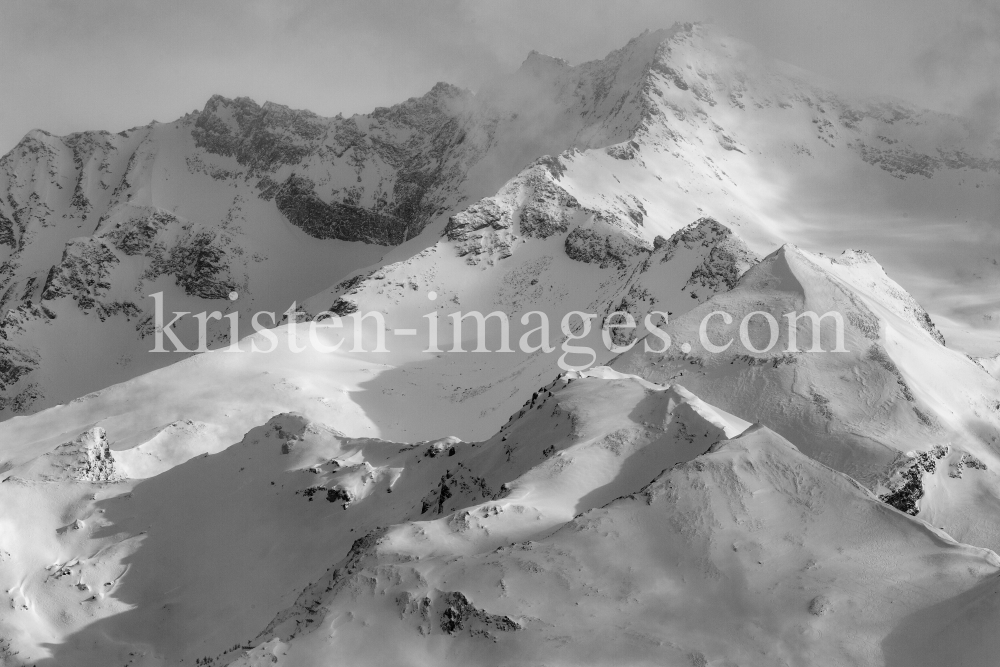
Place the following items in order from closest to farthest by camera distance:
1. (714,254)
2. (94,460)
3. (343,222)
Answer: (94,460) < (714,254) < (343,222)

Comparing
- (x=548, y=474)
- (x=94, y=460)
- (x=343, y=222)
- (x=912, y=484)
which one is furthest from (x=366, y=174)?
(x=548, y=474)

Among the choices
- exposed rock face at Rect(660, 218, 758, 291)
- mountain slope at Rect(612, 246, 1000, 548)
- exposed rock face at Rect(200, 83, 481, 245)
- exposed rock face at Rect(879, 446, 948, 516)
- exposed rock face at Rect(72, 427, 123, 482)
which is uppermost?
exposed rock face at Rect(200, 83, 481, 245)

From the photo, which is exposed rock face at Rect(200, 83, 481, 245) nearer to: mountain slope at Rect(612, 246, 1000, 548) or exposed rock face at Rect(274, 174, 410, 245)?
exposed rock face at Rect(274, 174, 410, 245)

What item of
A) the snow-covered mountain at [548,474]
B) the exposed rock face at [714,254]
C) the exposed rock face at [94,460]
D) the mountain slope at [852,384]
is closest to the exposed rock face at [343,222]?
the snow-covered mountain at [548,474]

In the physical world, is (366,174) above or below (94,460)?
above

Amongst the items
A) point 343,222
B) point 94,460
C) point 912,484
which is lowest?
point 94,460

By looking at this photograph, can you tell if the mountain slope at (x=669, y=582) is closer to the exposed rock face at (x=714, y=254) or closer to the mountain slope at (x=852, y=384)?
the mountain slope at (x=852, y=384)

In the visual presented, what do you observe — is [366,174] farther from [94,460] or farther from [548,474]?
[548,474]

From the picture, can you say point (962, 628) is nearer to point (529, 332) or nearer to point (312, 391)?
point (312, 391)

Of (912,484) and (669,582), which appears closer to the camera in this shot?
(669,582)

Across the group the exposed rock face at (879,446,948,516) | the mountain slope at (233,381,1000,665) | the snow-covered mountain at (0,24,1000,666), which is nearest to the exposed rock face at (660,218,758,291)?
the snow-covered mountain at (0,24,1000,666)

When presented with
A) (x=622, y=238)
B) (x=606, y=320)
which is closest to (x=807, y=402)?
(x=606, y=320)
